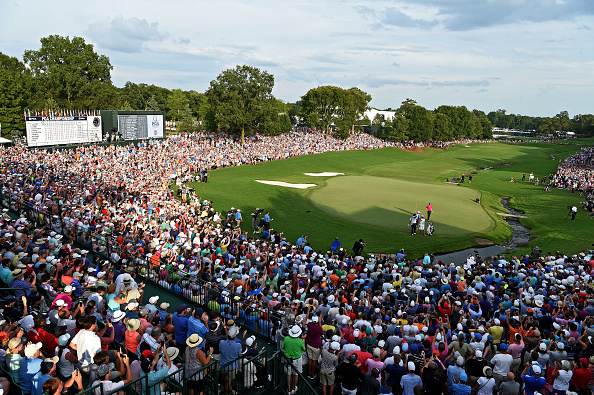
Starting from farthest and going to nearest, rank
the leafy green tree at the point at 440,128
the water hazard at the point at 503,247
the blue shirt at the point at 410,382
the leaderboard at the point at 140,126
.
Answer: the leafy green tree at the point at 440,128
the leaderboard at the point at 140,126
the water hazard at the point at 503,247
the blue shirt at the point at 410,382

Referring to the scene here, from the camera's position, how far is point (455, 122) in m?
133

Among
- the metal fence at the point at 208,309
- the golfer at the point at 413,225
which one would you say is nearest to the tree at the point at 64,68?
the metal fence at the point at 208,309

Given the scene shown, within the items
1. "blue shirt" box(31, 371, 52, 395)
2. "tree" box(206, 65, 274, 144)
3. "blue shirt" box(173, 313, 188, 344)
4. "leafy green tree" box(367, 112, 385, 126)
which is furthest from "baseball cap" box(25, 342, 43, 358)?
"leafy green tree" box(367, 112, 385, 126)

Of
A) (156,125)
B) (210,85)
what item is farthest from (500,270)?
(210,85)

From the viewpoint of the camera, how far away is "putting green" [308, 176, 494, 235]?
29125 millimetres

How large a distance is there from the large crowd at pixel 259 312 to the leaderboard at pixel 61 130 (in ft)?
60.8

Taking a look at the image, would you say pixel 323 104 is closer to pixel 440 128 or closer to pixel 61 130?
pixel 440 128

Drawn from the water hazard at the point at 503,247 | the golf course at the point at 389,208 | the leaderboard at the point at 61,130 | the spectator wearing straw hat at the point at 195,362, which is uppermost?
the leaderboard at the point at 61,130

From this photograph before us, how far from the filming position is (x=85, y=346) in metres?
7.61

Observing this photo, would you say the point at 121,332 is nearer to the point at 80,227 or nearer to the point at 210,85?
the point at 80,227

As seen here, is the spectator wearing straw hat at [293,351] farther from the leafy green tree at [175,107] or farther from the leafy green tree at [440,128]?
the leafy green tree at [175,107]

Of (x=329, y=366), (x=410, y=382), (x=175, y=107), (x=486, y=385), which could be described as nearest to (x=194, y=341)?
(x=329, y=366)

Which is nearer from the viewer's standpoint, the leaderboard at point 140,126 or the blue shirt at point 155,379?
the blue shirt at point 155,379

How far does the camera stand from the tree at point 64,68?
60.7 metres
